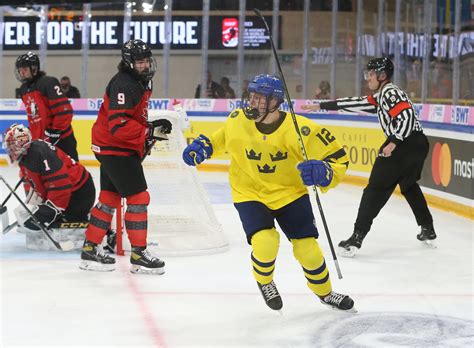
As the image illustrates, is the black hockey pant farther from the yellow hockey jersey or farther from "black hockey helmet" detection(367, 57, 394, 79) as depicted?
the yellow hockey jersey

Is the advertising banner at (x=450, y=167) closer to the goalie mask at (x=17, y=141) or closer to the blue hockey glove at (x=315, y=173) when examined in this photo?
the goalie mask at (x=17, y=141)

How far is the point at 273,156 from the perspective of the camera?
13.0 feet

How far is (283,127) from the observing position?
3.95m

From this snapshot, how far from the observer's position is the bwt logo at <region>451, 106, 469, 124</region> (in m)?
7.36

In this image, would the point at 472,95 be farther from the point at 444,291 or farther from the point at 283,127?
the point at 283,127

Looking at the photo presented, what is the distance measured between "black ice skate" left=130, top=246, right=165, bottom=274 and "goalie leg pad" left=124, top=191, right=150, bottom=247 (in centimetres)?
5

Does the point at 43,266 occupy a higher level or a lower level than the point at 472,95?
lower

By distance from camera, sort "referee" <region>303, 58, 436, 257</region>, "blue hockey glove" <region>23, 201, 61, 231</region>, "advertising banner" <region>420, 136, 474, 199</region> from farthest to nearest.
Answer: "advertising banner" <region>420, 136, 474, 199</region>
"referee" <region>303, 58, 436, 257</region>
"blue hockey glove" <region>23, 201, 61, 231</region>

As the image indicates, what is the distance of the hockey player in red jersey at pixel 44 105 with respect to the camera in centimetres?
636

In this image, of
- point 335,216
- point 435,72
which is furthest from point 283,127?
point 435,72

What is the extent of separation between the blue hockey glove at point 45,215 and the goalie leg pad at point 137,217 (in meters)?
0.76

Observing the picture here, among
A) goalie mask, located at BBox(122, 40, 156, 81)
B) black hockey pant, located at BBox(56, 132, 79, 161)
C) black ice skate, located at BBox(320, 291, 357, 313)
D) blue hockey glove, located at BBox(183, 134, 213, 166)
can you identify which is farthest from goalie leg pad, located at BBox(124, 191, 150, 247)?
black hockey pant, located at BBox(56, 132, 79, 161)

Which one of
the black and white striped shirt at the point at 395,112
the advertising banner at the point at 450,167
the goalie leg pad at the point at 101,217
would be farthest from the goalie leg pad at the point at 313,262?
the advertising banner at the point at 450,167

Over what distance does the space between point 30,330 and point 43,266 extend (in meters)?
1.39
